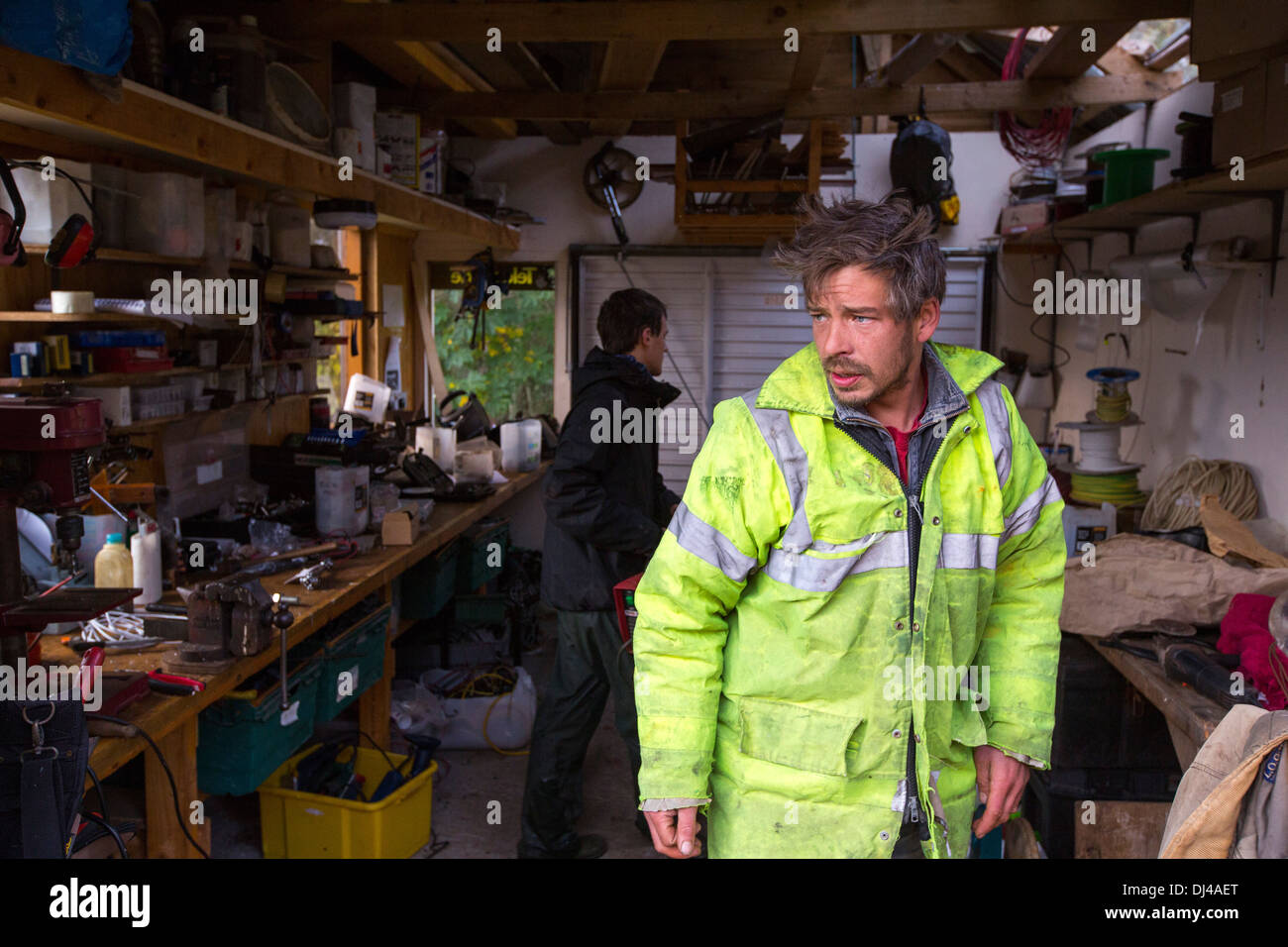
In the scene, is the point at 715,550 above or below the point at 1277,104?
below

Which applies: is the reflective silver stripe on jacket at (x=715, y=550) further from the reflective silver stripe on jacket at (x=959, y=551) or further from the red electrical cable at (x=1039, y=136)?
the red electrical cable at (x=1039, y=136)

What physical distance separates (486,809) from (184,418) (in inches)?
74.0

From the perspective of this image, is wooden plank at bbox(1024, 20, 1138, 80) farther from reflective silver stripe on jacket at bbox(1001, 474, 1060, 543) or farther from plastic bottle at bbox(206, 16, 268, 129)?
plastic bottle at bbox(206, 16, 268, 129)

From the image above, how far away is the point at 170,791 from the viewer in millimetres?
2729

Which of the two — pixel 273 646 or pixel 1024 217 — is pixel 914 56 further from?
pixel 273 646

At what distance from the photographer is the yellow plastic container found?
354 cm

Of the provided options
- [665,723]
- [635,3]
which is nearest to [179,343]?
[635,3]

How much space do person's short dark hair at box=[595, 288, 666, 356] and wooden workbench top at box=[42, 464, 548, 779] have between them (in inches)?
45.4

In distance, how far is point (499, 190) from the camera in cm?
672

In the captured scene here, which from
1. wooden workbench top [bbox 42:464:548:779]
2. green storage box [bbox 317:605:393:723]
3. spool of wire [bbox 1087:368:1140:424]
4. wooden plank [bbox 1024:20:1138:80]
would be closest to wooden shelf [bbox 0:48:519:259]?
wooden workbench top [bbox 42:464:548:779]

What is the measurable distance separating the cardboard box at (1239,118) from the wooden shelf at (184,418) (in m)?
3.70

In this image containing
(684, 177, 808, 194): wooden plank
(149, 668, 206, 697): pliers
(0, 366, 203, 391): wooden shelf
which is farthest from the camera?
(684, 177, 808, 194): wooden plank

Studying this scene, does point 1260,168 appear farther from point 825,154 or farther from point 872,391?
point 825,154

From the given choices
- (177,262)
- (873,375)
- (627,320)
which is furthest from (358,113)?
(873,375)
